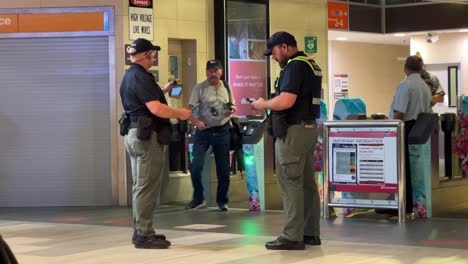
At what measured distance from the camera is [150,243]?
751 cm

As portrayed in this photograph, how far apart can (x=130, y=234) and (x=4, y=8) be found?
4.51 metres

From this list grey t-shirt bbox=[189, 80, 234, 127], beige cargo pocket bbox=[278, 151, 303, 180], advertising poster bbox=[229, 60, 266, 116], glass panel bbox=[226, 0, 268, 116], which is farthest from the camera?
advertising poster bbox=[229, 60, 266, 116]

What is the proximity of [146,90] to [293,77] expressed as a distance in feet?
4.15

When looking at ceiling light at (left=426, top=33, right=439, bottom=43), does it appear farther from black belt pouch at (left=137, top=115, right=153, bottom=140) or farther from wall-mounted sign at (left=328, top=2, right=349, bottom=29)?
black belt pouch at (left=137, top=115, right=153, bottom=140)

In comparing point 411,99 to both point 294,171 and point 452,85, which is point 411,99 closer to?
point 294,171

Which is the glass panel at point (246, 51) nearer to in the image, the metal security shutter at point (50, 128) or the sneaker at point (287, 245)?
the metal security shutter at point (50, 128)

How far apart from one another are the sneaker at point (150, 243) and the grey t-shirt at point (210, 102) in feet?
10.6

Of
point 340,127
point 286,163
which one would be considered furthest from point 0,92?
point 286,163

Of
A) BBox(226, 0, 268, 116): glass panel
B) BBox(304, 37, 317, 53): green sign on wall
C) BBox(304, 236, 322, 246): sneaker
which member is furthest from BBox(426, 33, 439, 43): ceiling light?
BBox(304, 236, 322, 246): sneaker

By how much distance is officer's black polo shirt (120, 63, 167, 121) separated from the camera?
742 centimetres

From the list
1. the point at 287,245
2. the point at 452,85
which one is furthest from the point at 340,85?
the point at 287,245

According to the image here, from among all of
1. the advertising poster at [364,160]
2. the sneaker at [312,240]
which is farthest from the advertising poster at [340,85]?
the sneaker at [312,240]

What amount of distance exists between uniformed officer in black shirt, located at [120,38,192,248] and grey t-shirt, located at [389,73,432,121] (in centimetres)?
293

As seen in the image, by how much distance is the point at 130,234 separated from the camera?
28.0ft
